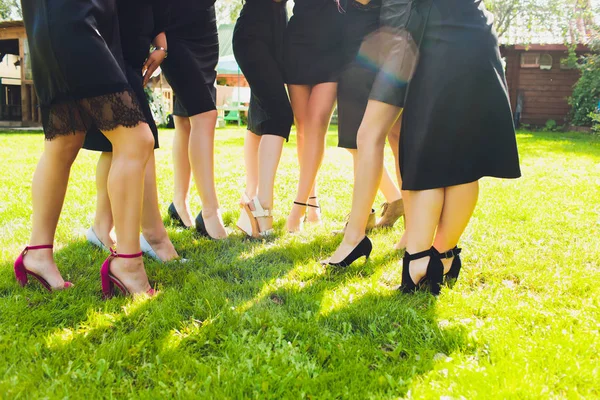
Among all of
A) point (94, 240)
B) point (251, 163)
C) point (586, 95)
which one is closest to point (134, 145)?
point (94, 240)

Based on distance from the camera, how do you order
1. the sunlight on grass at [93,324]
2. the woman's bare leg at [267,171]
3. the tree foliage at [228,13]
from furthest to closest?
the tree foliage at [228,13]
the woman's bare leg at [267,171]
the sunlight on grass at [93,324]

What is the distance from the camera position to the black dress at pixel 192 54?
284cm

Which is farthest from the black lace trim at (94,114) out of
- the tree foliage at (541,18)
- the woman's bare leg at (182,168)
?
the tree foliage at (541,18)

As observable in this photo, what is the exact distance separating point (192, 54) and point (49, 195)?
1.17m

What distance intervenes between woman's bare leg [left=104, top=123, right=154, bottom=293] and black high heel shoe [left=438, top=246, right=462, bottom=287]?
1309 millimetres

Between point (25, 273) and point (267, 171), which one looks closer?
point (25, 273)

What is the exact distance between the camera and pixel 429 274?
86.3 inches

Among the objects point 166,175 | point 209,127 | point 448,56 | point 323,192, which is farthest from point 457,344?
point 166,175

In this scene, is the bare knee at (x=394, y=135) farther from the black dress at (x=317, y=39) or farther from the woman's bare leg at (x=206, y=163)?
the woman's bare leg at (x=206, y=163)

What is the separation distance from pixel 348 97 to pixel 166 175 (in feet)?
9.89

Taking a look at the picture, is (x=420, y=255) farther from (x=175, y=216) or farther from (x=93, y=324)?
(x=175, y=216)

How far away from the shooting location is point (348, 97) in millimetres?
2910

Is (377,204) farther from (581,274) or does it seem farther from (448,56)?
(448,56)

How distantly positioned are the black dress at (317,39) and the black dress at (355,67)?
145mm
